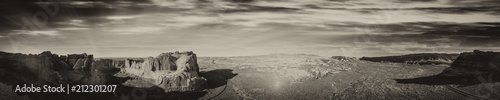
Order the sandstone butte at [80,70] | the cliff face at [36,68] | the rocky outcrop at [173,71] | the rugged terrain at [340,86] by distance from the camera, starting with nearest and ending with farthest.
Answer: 1. the cliff face at [36,68]
2. the sandstone butte at [80,70]
3. the rugged terrain at [340,86]
4. the rocky outcrop at [173,71]

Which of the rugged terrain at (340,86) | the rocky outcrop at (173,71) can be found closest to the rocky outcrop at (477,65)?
the rugged terrain at (340,86)

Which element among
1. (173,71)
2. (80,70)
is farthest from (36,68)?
(173,71)

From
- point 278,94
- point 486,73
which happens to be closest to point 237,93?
point 278,94

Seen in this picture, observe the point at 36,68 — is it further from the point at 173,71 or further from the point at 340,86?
the point at 340,86

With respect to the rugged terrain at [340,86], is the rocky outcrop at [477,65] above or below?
above

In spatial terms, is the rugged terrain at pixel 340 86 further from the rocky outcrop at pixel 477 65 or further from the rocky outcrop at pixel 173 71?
the rocky outcrop at pixel 173 71

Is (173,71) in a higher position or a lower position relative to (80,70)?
lower

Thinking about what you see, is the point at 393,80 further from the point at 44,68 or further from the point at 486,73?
the point at 44,68
